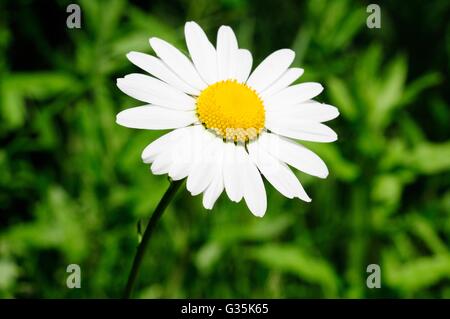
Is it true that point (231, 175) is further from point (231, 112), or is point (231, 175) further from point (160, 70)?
point (160, 70)

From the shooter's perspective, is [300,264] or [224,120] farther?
[300,264]

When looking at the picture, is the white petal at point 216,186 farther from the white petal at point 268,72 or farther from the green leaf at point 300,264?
the green leaf at point 300,264

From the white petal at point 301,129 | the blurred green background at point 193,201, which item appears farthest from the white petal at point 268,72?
the blurred green background at point 193,201

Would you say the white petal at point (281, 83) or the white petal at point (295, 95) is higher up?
the white petal at point (281, 83)

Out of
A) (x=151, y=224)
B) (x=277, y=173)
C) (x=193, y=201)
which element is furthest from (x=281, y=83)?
(x=193, y=201)

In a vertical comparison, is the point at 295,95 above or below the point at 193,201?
below

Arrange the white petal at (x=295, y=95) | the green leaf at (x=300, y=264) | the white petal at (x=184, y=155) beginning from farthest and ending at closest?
the green leaf at (x=300, y=264) → the white petal at (x=295, y=95) → the white petal at (x=184, y=155)

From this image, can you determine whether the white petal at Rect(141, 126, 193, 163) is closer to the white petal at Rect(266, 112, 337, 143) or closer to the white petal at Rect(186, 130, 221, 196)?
the white petal at Rect(186, 130, 221, 196)

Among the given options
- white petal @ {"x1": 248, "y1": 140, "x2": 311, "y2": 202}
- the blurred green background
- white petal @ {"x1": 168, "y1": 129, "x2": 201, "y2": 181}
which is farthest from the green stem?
the blurred green background
